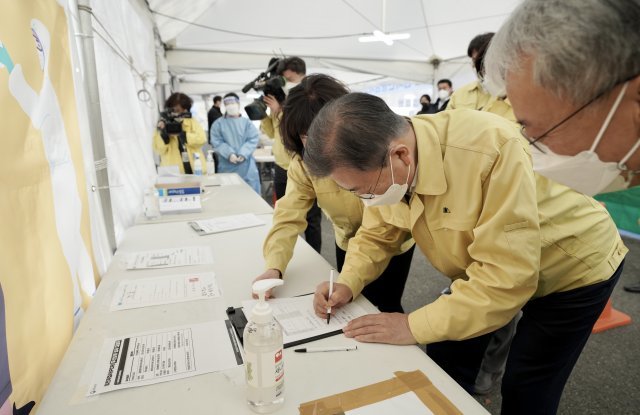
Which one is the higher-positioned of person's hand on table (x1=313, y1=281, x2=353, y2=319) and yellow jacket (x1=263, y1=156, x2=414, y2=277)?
yellow jacket (x1=263, y1=156, x2=414, y2=277)

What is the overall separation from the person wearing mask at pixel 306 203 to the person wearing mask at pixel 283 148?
0.74m

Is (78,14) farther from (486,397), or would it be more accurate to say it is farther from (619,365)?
(619,365)

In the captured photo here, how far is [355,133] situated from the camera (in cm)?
77

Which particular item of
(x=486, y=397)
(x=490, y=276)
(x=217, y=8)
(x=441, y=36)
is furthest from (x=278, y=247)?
(x=441, y=36)

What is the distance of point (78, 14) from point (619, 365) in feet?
8.71

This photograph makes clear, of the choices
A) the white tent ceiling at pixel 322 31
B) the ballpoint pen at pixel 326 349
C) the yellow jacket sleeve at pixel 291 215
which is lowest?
the ballpoint pen at pixel 326 349

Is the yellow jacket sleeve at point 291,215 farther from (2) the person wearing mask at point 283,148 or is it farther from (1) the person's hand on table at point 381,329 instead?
(2) the person wearing mask at point 283,148

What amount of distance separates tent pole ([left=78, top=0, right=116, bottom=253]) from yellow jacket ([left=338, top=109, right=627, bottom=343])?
1095 millimetres

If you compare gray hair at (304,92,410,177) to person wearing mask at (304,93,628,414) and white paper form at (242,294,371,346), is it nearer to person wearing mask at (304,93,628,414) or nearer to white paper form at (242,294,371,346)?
person wearing mask at (304,93,628,414)

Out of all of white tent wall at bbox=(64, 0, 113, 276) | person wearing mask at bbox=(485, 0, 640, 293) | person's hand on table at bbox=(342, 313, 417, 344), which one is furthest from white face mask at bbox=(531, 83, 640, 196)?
white tent wall at bbox=(64, 0, 113, 276)

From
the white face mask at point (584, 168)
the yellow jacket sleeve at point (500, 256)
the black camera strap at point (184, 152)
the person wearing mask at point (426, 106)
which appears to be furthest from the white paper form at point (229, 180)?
the person wearing mask at point (426, 106)

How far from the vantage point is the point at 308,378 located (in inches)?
27.7

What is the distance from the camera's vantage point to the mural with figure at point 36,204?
26.6 inches

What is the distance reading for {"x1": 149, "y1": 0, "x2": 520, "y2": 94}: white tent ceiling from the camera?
3932 millimetres
